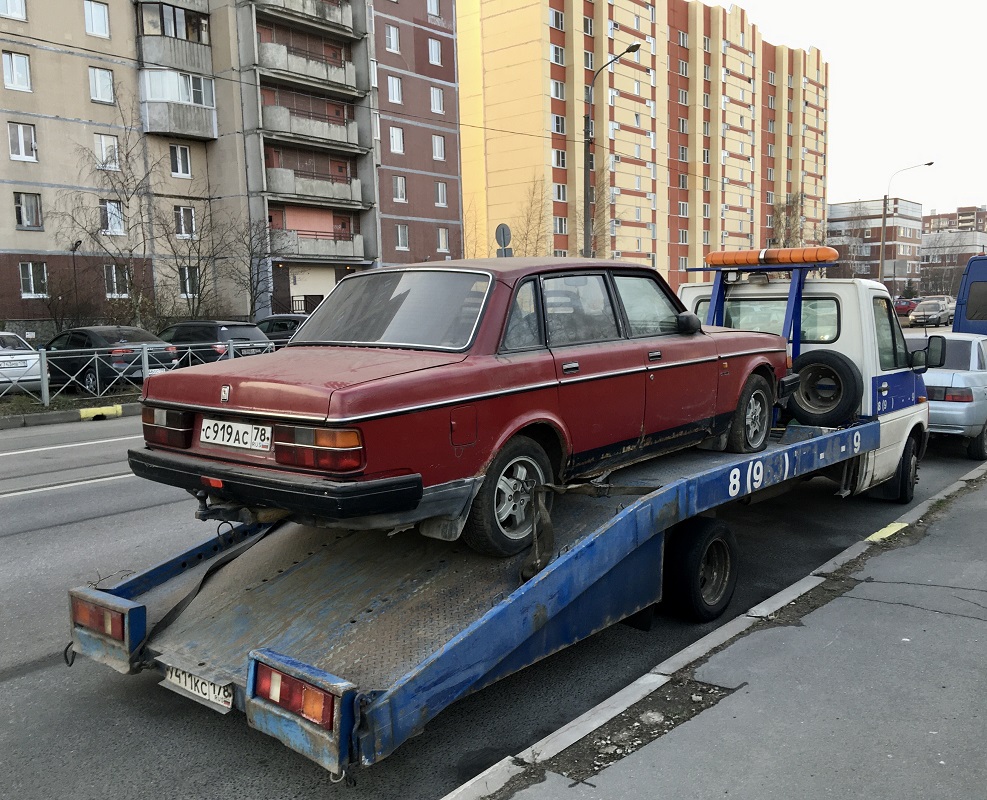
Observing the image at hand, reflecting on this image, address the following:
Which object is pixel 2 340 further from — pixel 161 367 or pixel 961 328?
pixel 961 328

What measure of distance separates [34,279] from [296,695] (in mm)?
34601

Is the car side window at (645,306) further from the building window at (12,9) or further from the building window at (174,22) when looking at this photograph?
the building window at (174,22)

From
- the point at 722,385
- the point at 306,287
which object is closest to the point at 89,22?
the point at 306,287

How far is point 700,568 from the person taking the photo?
493cm

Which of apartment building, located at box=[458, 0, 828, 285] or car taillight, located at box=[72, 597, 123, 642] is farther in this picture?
apartment building, located at box=[458, 0, 828, 285]

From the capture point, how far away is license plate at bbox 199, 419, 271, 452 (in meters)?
3.79

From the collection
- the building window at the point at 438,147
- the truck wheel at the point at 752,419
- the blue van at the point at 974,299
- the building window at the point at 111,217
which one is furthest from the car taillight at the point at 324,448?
the building window at the point at 438,147

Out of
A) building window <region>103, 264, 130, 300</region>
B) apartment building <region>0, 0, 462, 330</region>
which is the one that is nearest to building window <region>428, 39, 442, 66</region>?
apartment building <region>0, 0, 462, 330</region>

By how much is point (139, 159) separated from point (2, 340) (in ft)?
59.9

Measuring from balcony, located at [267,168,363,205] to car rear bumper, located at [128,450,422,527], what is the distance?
118 feet

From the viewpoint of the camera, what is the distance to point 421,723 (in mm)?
3242

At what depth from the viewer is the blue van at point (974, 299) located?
51.9ft

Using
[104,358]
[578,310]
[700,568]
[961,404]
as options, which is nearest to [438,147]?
[104,358]

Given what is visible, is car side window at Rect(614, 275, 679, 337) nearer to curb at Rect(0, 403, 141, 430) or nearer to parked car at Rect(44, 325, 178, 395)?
parked car at Rect(44, 325, 178, 395)
